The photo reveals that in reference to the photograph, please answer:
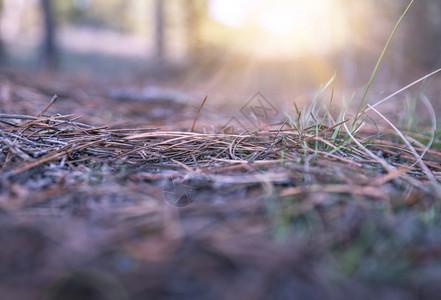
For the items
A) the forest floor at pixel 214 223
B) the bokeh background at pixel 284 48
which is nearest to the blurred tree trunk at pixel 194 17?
the bokeh background at pixel 284 48

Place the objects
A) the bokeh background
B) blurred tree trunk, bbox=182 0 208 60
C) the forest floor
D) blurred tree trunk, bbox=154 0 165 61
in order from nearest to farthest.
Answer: the forest floor → the bokeh background → blurred tree trunk, bbox=182 0 208 60 → blurred tree trunk, bbox=154 0 165 61

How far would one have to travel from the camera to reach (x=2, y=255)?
0.57 metres

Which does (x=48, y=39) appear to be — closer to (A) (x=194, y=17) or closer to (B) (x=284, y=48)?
(A) (x=194, y=17)

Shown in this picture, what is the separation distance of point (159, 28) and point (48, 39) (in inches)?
137

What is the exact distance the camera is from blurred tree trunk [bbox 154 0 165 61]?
30.0ft

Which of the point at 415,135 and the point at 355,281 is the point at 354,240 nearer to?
the point at 355,281

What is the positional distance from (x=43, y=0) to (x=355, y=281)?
8.65m

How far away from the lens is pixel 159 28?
933 centimetres

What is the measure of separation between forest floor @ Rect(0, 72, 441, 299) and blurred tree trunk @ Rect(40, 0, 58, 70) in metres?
7.05

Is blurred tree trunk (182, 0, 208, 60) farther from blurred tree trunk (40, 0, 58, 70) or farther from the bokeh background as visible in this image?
blurred tree trunk (40, 0, 58, 70)

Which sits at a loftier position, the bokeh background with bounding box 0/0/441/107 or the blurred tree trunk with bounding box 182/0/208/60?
the blurred tree trunk with bounding box 182/0/208/60

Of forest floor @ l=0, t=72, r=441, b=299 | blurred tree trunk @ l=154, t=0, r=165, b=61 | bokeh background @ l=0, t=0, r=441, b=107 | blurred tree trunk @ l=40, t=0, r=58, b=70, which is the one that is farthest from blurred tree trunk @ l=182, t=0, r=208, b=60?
forest floor @ l=0, t=72, r=441, b=299

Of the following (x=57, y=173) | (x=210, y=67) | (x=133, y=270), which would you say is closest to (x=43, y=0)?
(x=210, y=67)

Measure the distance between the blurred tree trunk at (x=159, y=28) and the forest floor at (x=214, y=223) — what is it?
28.9ft
